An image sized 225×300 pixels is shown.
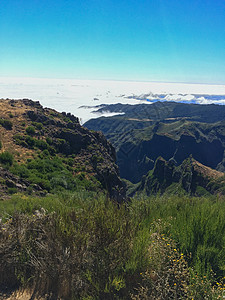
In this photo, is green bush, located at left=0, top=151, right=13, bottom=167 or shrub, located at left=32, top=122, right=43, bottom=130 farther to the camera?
shrub, located at left=32, top=122, right=43, bottom=130

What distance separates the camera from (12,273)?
341 centimetres

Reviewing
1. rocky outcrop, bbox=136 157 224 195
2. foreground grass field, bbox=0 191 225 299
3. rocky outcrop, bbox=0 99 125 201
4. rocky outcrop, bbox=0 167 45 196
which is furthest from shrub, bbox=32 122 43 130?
foreground grass field, bbox=0 191 225 299

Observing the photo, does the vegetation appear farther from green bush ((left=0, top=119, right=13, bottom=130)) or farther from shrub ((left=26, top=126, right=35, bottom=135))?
shrub ((left=26, top=126, right=35, bottom=135))

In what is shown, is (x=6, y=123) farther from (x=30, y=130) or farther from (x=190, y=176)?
(x=190, y=176)

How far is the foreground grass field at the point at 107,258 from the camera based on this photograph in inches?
112

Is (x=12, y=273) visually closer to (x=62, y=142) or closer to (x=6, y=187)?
(x=6, y=187)

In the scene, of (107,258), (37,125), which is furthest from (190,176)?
(107,258)

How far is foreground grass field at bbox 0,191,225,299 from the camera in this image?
9.34 ft

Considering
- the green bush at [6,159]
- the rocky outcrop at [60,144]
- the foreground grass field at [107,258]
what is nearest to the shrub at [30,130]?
the rocky outcrop at [60,144]

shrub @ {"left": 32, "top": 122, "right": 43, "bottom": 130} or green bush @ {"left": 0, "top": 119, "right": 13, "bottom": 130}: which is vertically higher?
green bush @ {"left": 0, "top": 119, "right": 13, "bottom": 130}

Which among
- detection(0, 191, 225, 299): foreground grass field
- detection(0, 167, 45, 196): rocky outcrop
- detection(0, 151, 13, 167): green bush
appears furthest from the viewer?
detection(0, 151, 13, 167): green bush

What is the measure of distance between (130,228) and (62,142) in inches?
1641

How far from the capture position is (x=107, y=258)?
322 centimetres

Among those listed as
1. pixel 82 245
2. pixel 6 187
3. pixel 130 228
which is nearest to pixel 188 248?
pixel 130 228
